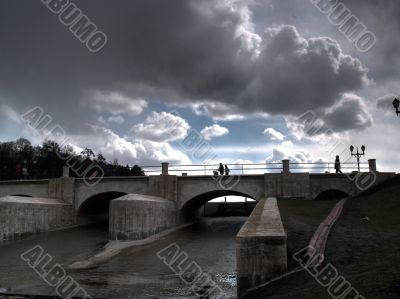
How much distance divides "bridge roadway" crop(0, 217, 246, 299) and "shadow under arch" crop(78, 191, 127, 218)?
7.53m

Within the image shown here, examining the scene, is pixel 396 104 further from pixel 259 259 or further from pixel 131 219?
pixel 131 219

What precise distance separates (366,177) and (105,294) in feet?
83.8

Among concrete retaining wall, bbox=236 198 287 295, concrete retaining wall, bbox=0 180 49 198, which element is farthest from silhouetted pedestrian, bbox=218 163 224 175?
concrete retaining wall, bbox=236 198 287 295

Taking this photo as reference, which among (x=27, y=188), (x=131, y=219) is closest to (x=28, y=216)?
(x=131, y=219)

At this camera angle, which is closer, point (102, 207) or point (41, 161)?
point (102, 207)

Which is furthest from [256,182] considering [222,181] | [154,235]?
[154,235]

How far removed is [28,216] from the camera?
107ft

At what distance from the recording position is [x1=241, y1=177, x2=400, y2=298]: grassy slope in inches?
342

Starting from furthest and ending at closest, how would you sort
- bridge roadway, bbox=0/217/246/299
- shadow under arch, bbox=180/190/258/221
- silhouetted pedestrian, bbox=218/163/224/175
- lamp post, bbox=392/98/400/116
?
silhouetted pedestrian, bbox=218/163/224/175 → shadow under arch, bbox=180/190/258/221 → lamp post, bbox=392/98/400/116 → bridge roadway, bbox=0/217/246/299

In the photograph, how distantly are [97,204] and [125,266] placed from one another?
86.6 feet

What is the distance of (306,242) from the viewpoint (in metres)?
14.0

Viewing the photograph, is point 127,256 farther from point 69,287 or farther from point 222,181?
point 222,181

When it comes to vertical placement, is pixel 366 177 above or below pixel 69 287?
above

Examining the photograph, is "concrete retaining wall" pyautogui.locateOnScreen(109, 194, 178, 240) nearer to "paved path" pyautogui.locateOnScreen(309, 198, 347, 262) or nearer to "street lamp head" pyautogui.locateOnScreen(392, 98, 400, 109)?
"paved path" pyautogui.locateOnScreen(309, 198, 347, 262)
